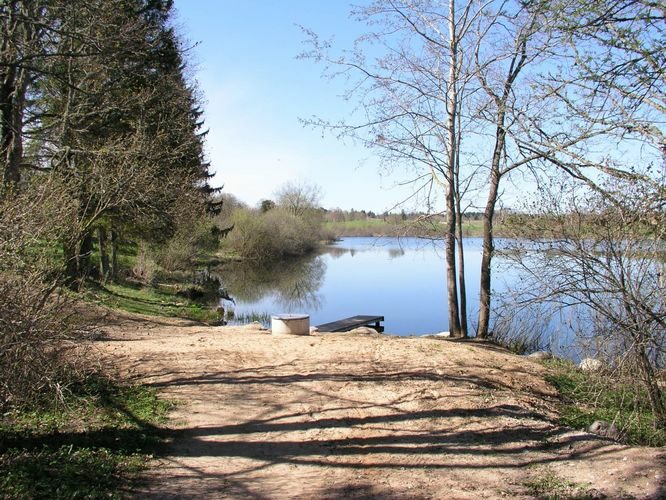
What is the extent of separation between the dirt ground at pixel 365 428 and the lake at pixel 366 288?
4431 mm

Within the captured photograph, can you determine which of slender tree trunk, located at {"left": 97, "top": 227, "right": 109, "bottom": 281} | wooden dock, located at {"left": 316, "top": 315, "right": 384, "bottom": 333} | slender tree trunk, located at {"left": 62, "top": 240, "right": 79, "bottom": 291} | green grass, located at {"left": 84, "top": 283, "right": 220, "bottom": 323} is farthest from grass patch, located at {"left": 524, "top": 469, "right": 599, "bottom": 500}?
slender tree trunk, located at {"left": 97, "top": 227, "right": 109, "bottom": 281}

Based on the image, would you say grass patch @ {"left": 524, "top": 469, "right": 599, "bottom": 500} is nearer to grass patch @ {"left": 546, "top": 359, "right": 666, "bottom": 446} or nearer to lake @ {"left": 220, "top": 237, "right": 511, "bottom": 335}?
grass patch @ {"left": 546, "top": 359, "right": 666, "bottom": 446}

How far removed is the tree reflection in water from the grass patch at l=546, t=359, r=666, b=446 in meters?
16.7

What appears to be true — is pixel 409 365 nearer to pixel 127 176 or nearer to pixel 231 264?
pixel 127 176

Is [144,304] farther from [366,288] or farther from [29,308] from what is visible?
[366,288]

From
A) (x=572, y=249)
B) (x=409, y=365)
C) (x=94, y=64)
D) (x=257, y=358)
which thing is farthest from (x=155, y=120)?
(x=572, y=249)

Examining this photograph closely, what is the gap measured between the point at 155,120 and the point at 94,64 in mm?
4984

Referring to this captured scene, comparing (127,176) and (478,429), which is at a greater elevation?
(127,176)

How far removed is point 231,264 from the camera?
43.2m

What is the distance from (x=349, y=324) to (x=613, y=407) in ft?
31.9

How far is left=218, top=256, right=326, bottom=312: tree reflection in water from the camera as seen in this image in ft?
87.8

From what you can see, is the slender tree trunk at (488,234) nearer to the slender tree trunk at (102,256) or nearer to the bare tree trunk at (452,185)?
the bare tree trunk at (452,185)

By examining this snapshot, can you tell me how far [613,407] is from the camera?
7.77 meters

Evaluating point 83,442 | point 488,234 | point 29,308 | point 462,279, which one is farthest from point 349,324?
point 29,308
